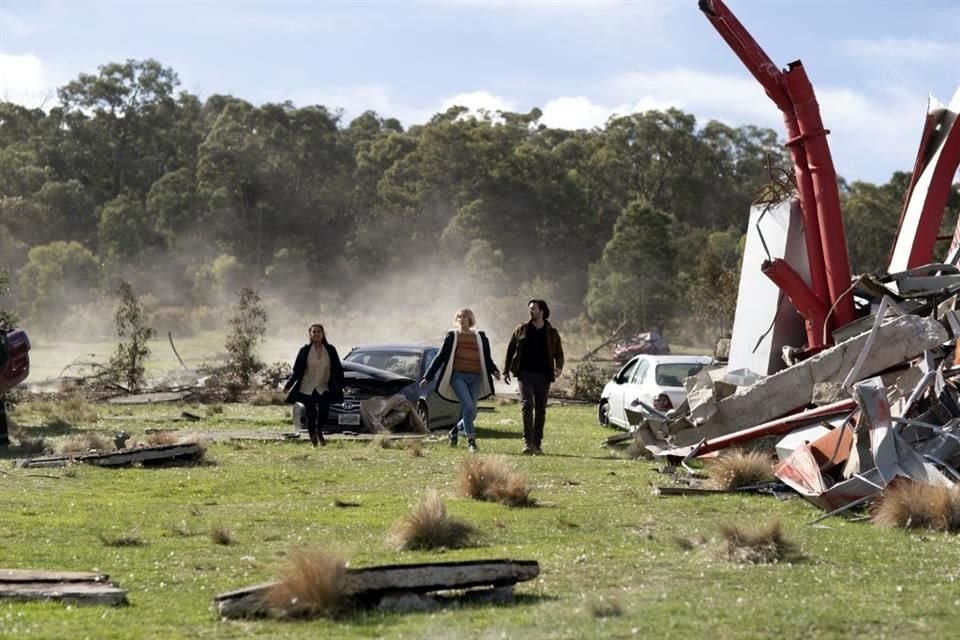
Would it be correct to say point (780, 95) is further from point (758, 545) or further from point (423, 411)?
point (758, 545)

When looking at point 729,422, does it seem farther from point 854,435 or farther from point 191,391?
point 191,391

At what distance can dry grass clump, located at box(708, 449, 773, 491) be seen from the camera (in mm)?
14641

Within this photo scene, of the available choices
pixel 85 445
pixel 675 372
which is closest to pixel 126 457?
pixel 85 445

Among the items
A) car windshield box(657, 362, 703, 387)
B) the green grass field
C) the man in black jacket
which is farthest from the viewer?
car windshield box(657, 362, 703, 387)

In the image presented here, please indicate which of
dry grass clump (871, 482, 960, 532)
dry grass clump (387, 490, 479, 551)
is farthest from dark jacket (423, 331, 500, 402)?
dry grass clump (387, 490, 479, 551)

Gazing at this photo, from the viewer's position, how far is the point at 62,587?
879 cm

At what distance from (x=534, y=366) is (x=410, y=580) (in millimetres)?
11988

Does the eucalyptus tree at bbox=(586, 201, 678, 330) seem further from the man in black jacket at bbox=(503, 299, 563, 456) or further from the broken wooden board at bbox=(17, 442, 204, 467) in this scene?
the broken wooden board at bbox=(17, 442, 204, 467)

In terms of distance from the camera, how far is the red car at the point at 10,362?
21578 mm

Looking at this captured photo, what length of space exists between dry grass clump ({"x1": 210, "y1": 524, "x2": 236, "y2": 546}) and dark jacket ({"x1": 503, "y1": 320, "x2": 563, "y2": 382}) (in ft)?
29.4

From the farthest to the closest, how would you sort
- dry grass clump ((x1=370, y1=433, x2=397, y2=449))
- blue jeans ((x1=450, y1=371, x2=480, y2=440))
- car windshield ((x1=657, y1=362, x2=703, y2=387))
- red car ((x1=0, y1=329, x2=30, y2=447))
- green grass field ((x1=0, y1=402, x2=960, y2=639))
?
car windshield ((x1=657, y1=362, x2=703, y2=387))
red car ((x1=0, y1=329, x2=30, y2=447))
dry grass clump ((x1=370, y1=433, x2=397, y2=449))
blue jeans ((x1=450, y1=371, x2=480, y2=440))
green grass field ((x1=0, y1=402, x2=960, y2=639))

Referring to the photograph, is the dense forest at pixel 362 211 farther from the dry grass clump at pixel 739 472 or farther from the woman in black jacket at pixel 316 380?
the dry grass clump at pixel 739 472

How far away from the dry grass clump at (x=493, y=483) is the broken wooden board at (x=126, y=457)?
4895 mm

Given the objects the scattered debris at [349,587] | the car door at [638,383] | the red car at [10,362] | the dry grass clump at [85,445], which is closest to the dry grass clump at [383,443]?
the dry grass clump at [85,445]
